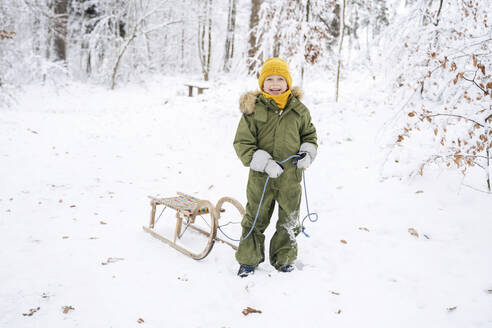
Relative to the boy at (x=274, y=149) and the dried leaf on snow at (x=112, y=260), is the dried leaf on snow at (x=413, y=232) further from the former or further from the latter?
the dried leaf on snow at (x=112, y=260)

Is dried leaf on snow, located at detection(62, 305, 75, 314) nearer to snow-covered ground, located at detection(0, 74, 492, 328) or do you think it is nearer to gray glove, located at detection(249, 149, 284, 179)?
snow-covered ground, located at detection(0, 74, 492, 328)

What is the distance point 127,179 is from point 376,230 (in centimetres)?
425

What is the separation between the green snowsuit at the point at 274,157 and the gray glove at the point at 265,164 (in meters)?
0.06

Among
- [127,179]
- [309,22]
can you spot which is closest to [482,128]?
[127,179]

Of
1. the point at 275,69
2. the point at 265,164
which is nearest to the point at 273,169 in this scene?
the point at 265,164

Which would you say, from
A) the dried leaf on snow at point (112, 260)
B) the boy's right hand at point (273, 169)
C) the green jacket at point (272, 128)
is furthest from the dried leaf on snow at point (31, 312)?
the boy's right hand at point (273, 169)

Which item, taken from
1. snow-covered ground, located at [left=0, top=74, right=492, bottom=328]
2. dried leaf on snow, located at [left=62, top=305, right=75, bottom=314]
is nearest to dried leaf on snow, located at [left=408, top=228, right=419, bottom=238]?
snow-covered ground, located at [left=0, top=74, right=492, bottom=328]

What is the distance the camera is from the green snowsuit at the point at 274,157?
294 centimetres

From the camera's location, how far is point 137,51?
19266 millimetres

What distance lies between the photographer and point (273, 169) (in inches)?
110

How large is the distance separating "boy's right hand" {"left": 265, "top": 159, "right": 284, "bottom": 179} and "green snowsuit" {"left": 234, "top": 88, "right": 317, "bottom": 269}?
0.47 feet

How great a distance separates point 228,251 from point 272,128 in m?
1.47

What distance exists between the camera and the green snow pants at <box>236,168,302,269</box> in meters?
3.03

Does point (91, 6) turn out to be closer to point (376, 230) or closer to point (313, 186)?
point (313, 186)
